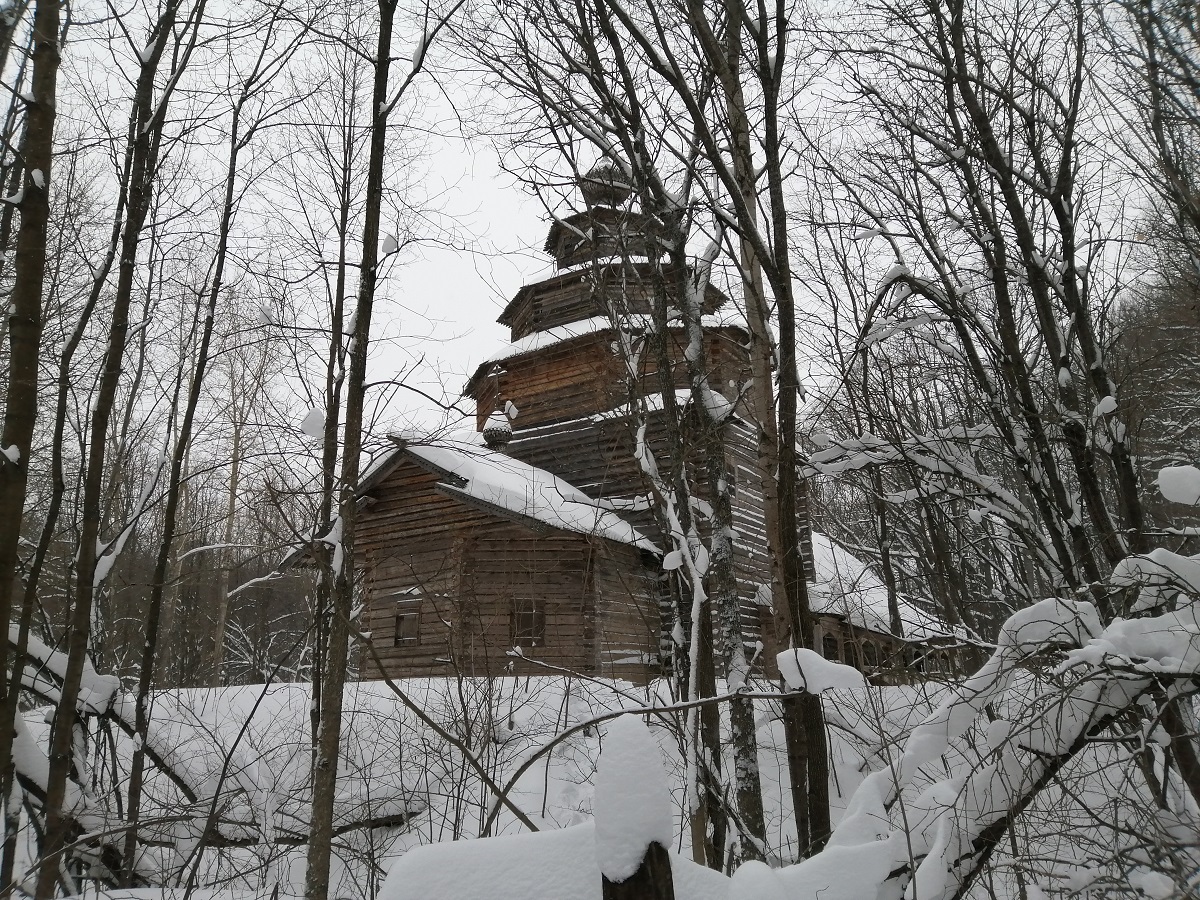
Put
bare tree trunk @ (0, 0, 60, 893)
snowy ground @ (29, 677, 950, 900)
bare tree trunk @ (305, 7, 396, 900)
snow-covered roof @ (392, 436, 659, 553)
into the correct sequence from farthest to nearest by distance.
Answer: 1. snow-covered roof @ (392, 436, 659, 553)
2. snowy ground @ (29, 677, 950, 900)
3. bare tree trunk @ (305, 7, 396, 900)
4. bare tree trunk @ (0, 0, 60, 893)

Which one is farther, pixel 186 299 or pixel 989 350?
pixel 186 299

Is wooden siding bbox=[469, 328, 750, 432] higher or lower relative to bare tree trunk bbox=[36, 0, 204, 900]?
higher

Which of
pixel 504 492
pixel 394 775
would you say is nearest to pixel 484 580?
pixel 504 492

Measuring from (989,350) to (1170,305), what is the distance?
778 centimetres

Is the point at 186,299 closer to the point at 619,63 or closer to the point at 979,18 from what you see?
the point at 619,63

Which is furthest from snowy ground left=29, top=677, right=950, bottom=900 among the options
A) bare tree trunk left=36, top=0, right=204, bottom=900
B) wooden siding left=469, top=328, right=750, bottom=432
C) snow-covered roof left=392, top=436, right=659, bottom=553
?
wooden siding left=469, top=328, right=750, bottom=432

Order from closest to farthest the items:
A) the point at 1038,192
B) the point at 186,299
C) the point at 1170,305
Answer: the point at 1038,192
the point at 186,299
the point at 1170,305

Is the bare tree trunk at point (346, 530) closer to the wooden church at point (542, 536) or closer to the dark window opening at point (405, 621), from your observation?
the wooden church at point (542, 536)

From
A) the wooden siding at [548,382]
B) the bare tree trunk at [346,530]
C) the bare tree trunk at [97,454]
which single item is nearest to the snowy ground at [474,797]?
the bare tree trunk at [346,530]

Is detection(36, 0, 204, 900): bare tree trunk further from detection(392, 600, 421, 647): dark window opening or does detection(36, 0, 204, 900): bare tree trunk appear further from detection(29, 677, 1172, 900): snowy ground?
detection(392, 600, 421, 647): dark window opening

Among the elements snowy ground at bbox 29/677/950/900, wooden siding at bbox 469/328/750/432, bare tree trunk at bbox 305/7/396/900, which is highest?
wooden siding at bbox 469/328/750/432

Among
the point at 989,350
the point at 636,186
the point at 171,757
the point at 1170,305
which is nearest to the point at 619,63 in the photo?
the point at 636,186

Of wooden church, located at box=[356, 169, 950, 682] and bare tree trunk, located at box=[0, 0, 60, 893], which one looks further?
wooden church, located at box=[356, 169, 950, 682]

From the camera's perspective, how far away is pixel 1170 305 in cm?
1148
